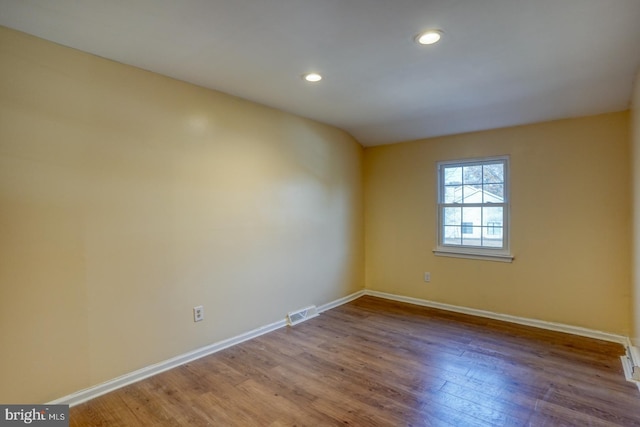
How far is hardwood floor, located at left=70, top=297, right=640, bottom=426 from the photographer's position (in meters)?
2.02

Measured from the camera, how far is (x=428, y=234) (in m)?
4.30

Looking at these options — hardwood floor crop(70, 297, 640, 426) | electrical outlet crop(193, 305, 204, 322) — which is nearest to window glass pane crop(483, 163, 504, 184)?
hardwood floor crop(70, 297, 640, 426)

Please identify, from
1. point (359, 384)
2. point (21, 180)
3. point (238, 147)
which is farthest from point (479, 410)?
point (21, 180)

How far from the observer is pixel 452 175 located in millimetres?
4176

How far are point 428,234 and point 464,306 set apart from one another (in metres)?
0.97

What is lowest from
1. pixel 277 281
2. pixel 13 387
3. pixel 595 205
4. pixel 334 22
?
pixel 13 387

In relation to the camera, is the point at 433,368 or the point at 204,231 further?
the point at 204,231

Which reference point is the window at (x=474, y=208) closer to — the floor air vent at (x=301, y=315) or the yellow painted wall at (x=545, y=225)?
the yellow painted wall at (x=545, y=225)

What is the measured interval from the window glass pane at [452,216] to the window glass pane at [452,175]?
0.34m

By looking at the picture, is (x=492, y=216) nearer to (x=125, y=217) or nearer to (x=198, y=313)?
(x=198, y=313)

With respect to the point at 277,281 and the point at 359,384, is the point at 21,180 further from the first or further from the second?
the point at 359,384

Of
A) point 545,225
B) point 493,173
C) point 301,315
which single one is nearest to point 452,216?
point 493,173

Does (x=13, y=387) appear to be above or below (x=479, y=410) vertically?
above

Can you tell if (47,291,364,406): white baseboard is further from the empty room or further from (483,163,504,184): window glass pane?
(483,163,504,184): window glass pane
